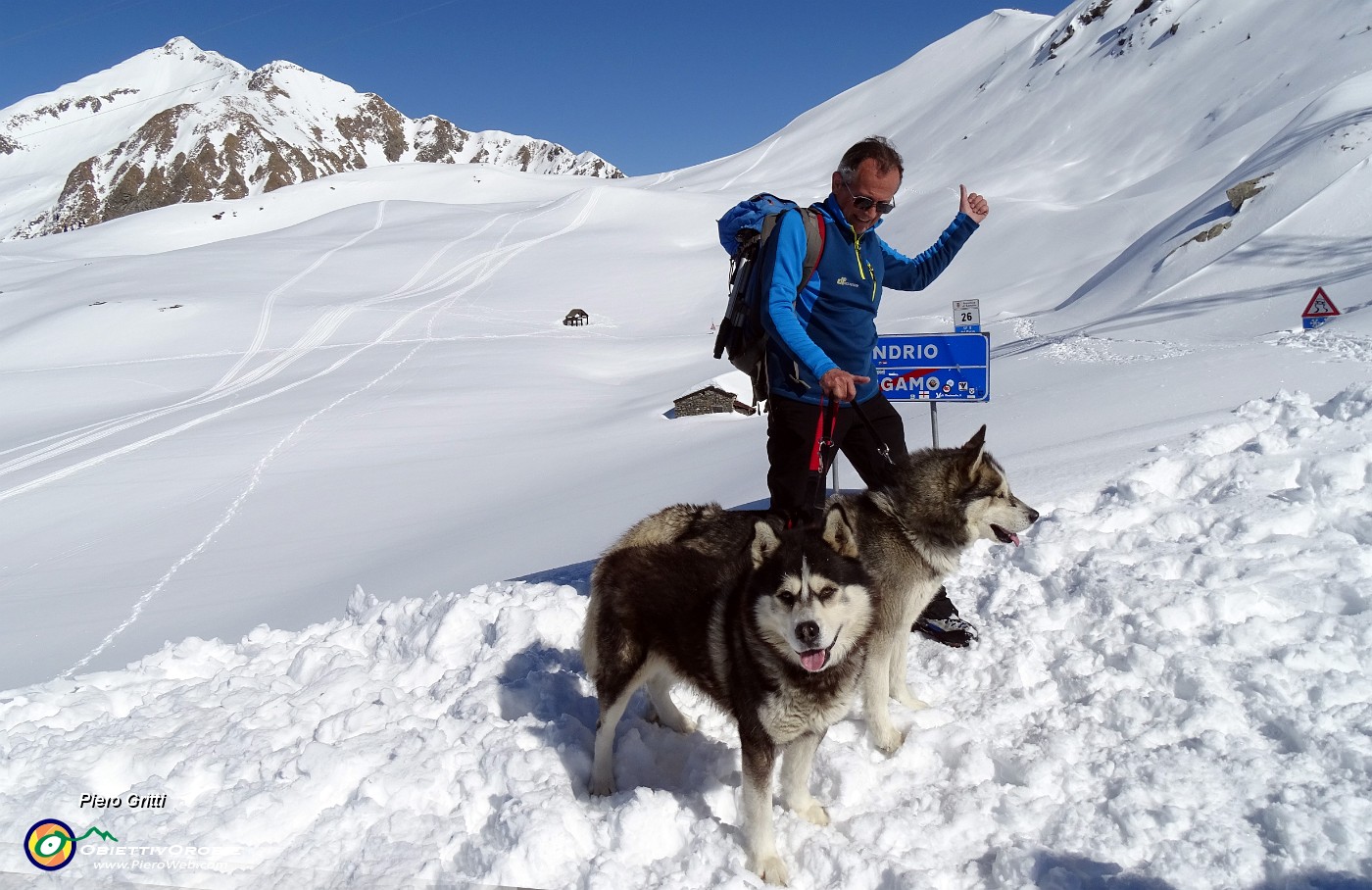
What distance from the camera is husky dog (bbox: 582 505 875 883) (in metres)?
2.86

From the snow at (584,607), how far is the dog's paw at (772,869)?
68 mm

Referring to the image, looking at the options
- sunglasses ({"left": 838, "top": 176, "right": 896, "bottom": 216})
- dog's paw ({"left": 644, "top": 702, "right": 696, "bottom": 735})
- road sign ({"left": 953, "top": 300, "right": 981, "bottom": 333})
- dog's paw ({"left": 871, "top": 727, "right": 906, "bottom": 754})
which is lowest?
dog's paw ({"left": 871, "top": 727, "right": 906, "bottom": 754})

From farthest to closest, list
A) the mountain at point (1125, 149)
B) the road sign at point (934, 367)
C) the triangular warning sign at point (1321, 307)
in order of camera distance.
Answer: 1. the mountain at point (1125, 149)
2. the triangular warning sign at point (1321, 307)
3. the road sign at point (934, 367)

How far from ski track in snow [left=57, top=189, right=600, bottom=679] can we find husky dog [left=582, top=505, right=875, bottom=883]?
19.5 feet

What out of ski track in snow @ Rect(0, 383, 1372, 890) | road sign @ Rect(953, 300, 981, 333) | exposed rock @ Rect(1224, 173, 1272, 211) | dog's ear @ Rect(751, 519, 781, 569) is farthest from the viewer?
exposed rock @ Rect(1224, 173, 1272, 211)

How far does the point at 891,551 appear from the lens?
3.82 metres

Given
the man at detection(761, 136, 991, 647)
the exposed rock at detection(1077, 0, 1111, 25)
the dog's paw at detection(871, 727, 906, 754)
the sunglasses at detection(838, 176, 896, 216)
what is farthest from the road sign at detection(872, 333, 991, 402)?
the exposed rock at detection(1077, 0, 1111, 25)

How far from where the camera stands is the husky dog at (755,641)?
9.37ft

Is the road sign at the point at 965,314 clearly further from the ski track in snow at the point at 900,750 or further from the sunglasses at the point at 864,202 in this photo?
the sunglasses at the point at 864,202

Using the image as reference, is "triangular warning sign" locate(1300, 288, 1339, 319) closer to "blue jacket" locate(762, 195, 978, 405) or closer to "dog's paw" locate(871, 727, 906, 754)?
"blue jacket" locate(762, 195, 978, 405)

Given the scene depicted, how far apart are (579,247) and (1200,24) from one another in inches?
2076

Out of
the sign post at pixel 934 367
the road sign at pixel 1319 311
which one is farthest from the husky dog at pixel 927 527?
the road sign at pixel 1319 311

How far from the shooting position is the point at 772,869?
2869 millimetres

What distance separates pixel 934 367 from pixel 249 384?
25.3 metres
